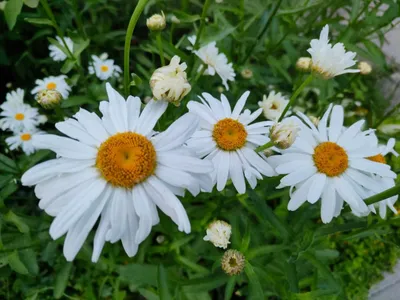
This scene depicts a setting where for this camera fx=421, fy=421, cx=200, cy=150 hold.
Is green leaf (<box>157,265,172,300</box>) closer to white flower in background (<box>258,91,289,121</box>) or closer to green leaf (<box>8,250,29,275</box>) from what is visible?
green leaf (<box>8,250,29,275</box>)

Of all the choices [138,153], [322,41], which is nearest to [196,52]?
[322,41]

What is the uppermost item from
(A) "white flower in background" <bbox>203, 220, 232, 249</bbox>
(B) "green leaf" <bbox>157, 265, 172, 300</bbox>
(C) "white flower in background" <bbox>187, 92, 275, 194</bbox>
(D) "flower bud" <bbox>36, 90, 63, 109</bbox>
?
(C) "white flower in background" <bbox>187, 92, 275, 194</bbox>

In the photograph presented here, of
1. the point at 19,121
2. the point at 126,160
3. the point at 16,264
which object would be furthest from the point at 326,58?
the point at 19,121

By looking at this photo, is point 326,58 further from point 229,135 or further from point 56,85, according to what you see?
point 56,85

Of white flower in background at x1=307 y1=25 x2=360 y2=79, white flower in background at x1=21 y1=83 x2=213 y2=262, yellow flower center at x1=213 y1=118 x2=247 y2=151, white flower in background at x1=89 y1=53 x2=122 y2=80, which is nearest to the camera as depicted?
white flower in background at x1=21 y1=83 x2=213 y2=262

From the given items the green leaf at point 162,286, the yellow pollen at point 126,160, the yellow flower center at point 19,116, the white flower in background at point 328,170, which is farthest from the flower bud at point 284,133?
the yellow flower center at point 19,116

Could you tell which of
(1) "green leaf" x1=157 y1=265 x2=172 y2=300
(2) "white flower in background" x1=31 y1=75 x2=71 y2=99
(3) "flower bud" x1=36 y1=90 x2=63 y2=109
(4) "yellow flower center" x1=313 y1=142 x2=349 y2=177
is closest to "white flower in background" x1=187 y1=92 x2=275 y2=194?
(4) "yellow flower center" x1=313 y1=142 x2=349 y2=177
